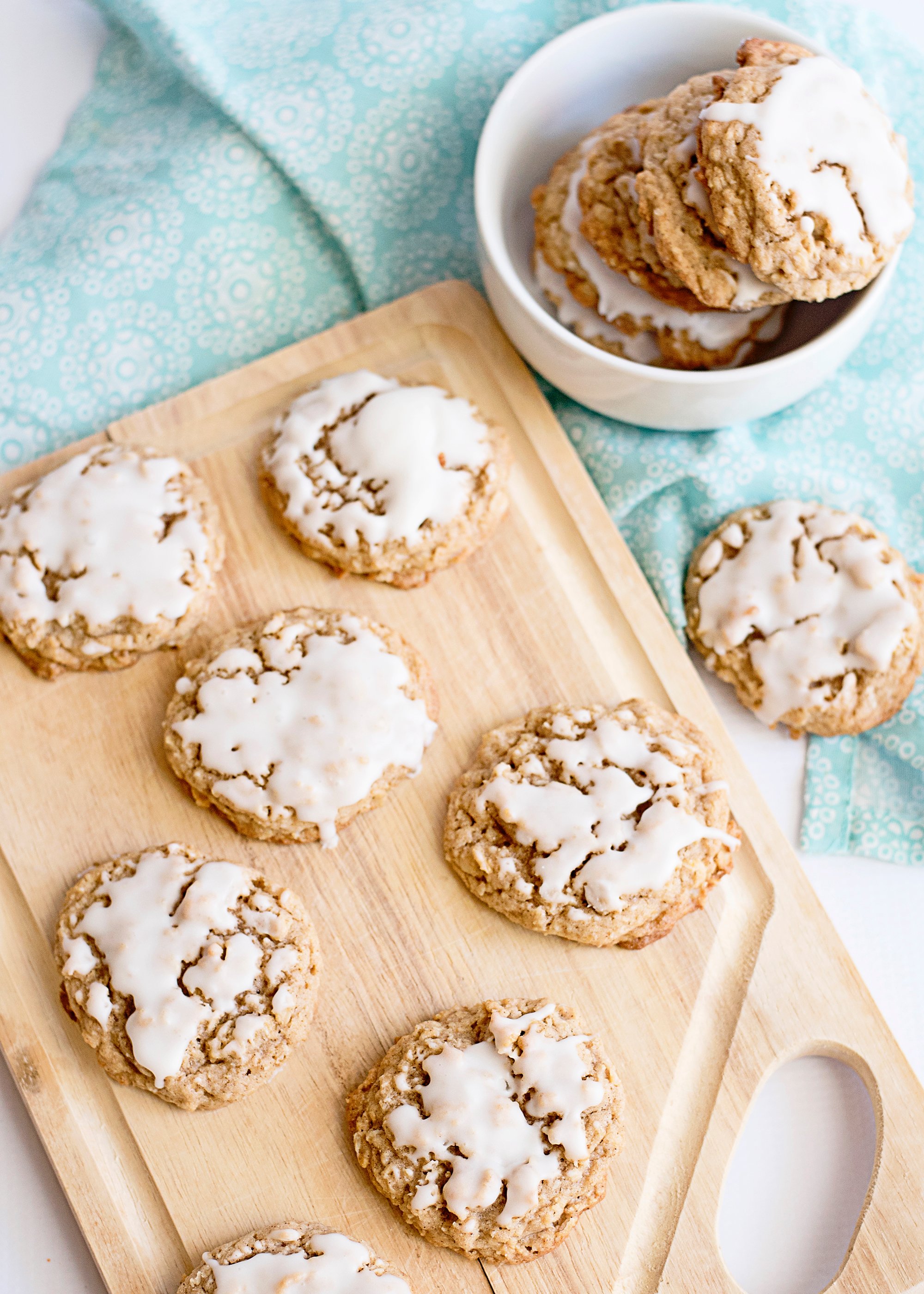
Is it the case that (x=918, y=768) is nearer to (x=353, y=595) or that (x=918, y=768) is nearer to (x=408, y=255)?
(x=353, y=595)

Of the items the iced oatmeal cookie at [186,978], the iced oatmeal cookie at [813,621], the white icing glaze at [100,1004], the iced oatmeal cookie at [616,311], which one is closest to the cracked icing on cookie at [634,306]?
the iced oatmeal cookie at [616,311]

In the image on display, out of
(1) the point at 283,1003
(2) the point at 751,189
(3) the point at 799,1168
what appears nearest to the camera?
(2) the point at 751,189

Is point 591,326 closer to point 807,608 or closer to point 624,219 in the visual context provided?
point 624,219

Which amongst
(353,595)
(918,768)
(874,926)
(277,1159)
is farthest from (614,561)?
(277,1159)

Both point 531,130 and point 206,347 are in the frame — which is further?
point 206,347

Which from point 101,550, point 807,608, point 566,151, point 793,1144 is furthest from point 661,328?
point 793,1144

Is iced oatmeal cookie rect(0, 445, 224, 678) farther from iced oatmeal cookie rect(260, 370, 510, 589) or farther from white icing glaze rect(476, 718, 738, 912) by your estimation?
white icing glaze rect(476, 718, 738, 912)
